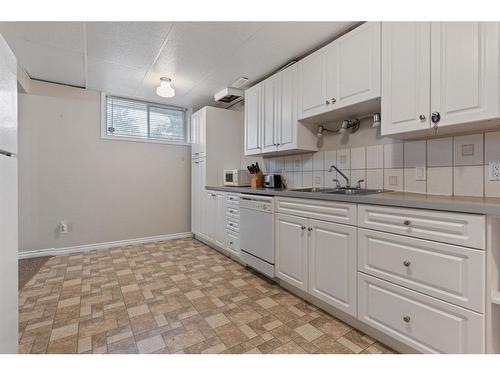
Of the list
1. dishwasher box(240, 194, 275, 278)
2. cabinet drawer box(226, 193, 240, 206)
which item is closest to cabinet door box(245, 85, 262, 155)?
cabinet drawer box(226, 193, 240, 206)

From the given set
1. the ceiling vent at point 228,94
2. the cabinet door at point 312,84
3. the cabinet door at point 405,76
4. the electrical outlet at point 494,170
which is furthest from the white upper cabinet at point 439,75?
the ceiling vent at point 228,94

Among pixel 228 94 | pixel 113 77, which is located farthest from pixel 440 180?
pixel 113 77

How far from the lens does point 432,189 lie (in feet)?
5.80

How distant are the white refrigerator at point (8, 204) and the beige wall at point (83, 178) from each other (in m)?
2.46

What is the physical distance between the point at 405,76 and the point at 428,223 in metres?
0.96

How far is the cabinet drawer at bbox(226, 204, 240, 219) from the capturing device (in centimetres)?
287

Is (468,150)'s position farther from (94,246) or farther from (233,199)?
(94,246)

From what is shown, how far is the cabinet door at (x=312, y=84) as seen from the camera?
2.12 m

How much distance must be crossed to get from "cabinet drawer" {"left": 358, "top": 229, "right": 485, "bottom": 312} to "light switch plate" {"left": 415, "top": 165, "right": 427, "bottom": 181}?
2.32ft

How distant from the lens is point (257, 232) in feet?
8.05

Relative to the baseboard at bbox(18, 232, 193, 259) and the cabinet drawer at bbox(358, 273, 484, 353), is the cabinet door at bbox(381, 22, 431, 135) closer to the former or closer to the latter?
the cabinet drawer at bbox(358, 273, 484, 353)
